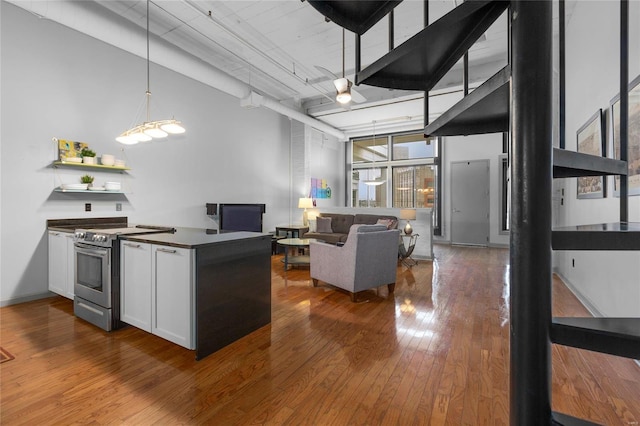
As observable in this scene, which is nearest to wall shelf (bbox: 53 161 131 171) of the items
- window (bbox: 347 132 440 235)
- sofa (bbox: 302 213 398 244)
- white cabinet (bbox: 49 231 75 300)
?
white cabinet (bbox: 49 231 75 300)

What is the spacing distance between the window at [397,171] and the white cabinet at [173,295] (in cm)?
686

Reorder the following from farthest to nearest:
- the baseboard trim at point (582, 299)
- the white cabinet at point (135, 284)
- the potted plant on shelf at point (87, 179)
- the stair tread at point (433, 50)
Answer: the potted plant on shelf at point (87, 179) < the baseboard trim at point (582, 299) < the white cabinet at point (135, 284) < the stair tread at point (433, 50)

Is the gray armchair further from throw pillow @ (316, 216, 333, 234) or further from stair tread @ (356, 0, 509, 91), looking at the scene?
throw pillow @ (316, 216, 333, 234)

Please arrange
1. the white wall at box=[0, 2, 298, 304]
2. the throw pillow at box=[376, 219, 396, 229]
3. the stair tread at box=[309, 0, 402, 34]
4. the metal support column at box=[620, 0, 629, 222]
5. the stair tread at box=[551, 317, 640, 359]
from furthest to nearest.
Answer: the throw pillow at box=[376, 219, 396, 229] → the white wall at box=[0, 2, 298, 304] → the stair tread at box=[309, 0, 402, 34] → the metal support column at box=[620, 0, 629, 222] → the stair tread at box=[551, 317, 640, 359]

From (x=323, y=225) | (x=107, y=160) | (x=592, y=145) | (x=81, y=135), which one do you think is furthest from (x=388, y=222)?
(x=81, y=135)

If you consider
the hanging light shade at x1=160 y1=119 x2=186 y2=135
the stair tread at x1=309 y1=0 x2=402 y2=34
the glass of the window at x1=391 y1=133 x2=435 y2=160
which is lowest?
the stair tread at x1=309 y1=0 x2=402 y2=34

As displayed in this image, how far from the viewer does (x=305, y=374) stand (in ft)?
7.03

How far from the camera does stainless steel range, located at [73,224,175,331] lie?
9.32 feet

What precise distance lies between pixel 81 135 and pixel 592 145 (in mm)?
6147

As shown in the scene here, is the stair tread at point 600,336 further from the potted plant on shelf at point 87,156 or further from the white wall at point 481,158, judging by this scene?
the white wall at point 481,158

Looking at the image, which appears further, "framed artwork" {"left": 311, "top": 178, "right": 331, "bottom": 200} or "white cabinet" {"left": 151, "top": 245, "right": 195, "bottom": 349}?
"framed artwork" {"left": 311, "top": 178, "right": 331, "bottom": 200}

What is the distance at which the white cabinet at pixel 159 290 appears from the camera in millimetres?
2322

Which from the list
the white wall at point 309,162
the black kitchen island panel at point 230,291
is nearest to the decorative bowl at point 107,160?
the black kitchen island panel at point 230,291

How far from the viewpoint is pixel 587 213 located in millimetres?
3471
